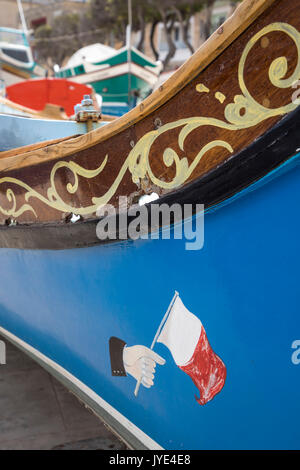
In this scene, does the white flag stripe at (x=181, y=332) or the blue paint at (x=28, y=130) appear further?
the blue paint at (x=28, y=130)

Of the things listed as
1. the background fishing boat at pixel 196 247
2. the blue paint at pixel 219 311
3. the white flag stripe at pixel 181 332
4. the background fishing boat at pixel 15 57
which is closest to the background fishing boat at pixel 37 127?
the background fishing boat at pixel 196 247

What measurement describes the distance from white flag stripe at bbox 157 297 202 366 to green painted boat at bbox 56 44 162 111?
12.7 meters

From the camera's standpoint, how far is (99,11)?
26.4 meters

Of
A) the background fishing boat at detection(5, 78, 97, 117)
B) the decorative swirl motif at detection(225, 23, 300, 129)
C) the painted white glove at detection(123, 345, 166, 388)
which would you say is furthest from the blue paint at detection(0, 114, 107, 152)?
the background fishing boat at detection(5, 78, 97, 117)

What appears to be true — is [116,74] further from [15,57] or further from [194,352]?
[194,352]

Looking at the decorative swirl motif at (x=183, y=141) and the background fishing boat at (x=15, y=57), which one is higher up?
the background fishing boat at (x=15, y=57)

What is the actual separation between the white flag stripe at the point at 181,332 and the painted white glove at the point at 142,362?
0.07 meters

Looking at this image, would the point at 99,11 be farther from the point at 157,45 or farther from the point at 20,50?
the point at 20,50

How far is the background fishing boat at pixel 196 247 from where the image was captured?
898mm

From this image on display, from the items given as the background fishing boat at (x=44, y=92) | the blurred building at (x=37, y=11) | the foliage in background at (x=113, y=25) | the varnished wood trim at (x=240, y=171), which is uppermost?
the blurred building at (x=37, y=11)

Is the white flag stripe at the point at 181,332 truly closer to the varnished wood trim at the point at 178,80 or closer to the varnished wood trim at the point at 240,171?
the varnished wood trim at the point at 240,171

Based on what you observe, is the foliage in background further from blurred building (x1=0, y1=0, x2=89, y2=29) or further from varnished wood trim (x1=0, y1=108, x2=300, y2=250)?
varnished wood trim (x1=0, y1=108, x2=300, y2=250)

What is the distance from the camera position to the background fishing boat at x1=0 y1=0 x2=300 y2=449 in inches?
35.4

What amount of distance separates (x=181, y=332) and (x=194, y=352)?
0.06m
